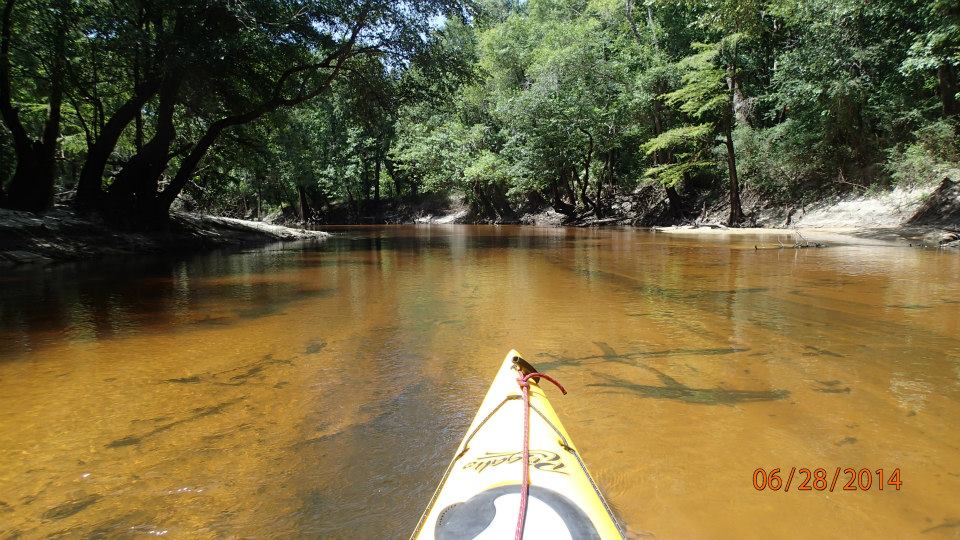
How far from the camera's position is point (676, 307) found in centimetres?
630

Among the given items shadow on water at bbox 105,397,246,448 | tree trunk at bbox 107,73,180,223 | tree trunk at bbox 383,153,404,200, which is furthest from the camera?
tree trunk at bbox 383,153,404,200

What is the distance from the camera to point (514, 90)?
110ft

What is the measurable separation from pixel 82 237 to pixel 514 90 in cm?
2633

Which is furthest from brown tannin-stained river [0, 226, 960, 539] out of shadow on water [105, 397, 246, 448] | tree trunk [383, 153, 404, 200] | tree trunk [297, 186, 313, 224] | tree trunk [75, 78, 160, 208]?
tree trunk [383, 153, 404, 200]

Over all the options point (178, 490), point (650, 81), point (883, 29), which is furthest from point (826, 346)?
point (650, 81)

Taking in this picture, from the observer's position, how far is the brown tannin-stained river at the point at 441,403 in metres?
2.30

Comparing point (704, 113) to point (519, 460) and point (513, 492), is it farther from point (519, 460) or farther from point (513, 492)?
point (513, 492)

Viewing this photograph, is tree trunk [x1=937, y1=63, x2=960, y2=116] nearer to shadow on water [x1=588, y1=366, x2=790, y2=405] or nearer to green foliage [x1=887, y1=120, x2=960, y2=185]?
green foliage [x1=887, y1=120, x2=960, y2=185]

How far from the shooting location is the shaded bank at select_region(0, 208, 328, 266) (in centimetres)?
Answer: 1179

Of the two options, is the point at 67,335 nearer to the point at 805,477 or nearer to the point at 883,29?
the point at 805,477

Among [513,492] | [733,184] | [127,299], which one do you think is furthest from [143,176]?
[733,184]

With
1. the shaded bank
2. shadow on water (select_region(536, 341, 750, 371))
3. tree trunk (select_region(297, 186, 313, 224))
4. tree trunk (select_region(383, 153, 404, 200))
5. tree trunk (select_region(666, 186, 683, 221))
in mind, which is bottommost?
shadow on water (select_region(536, 341, 750, 371))

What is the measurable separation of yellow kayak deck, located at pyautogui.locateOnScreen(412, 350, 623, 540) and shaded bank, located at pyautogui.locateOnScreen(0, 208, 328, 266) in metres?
14.0
